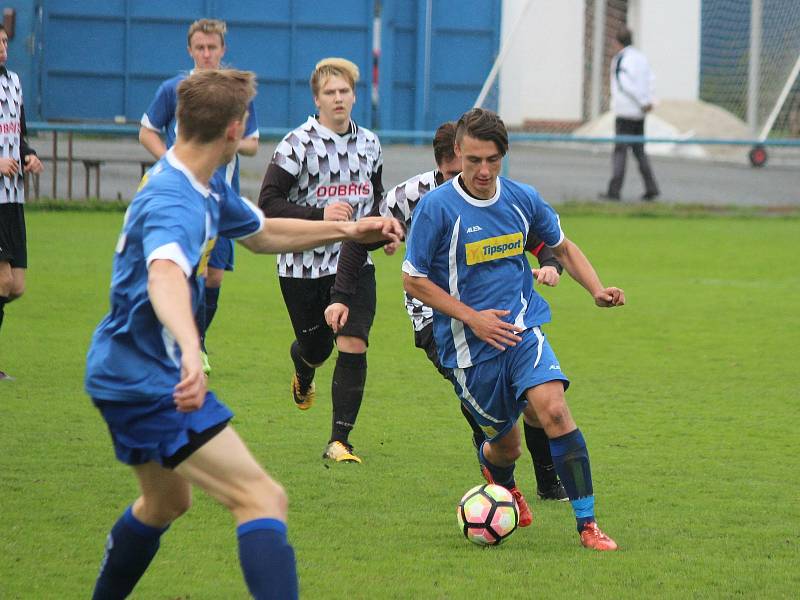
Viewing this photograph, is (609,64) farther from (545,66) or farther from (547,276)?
(547,276)

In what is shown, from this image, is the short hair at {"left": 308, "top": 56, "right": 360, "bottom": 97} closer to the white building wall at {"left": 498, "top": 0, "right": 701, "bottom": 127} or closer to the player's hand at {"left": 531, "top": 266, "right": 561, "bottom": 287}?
the player's hand at {"left": 531, "top": 266, "right": 561, "bottom": 287}

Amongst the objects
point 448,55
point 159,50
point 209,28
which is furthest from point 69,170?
point 448,55

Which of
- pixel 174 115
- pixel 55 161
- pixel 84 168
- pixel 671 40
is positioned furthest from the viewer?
pixel 671 40

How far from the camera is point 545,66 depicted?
25.2 m

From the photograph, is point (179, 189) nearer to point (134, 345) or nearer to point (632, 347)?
point (134, 345)

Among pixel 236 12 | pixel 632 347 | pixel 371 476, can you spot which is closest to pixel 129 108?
pixel 236 12

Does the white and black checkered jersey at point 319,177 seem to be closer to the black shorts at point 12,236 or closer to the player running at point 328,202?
the player running at point 328,202

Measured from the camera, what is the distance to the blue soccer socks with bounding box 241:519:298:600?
11.5ft

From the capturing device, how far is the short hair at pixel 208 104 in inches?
143

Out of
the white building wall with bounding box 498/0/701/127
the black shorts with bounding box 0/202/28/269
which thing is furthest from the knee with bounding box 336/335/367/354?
the white building wall with bounding box 498/0/701/127

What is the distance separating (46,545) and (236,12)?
21441mm

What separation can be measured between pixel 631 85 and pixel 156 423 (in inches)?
620

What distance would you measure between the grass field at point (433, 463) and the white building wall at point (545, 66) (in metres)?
13.7

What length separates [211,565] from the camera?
4.68m
